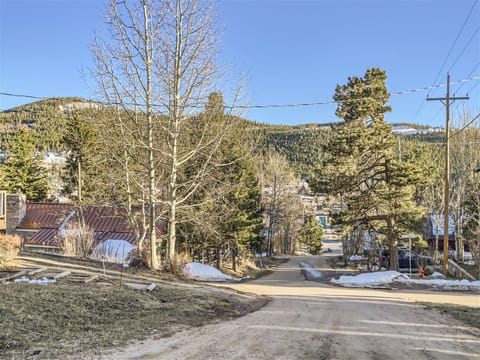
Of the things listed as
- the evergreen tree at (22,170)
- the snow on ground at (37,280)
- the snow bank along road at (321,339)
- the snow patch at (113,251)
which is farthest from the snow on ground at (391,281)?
the evergreen tree at (22,170)

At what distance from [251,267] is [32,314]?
1134 inches

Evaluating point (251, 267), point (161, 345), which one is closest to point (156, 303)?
point (161, 345)

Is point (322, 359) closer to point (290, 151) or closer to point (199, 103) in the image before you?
point (199, 103)

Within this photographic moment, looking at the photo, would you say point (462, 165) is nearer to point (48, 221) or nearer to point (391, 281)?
point (391, 281)

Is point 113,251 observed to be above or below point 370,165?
below

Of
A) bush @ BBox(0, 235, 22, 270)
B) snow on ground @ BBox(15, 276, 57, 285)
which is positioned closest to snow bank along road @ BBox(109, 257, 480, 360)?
snow on ground @ BBox(15, 276, 57, 285)

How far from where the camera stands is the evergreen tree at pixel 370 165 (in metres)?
21.8

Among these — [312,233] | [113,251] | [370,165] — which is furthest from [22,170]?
[312,233]

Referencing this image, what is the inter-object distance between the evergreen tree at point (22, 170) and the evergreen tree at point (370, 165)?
37.5m

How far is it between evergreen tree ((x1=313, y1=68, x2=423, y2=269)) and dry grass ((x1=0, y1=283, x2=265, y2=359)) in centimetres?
1363

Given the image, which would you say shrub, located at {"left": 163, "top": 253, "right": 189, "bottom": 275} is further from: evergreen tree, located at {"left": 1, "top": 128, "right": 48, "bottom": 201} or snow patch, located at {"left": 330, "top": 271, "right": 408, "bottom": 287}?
evergreen tree, located at {"left": 1, "top": 128, "right": 48, "bottom": 201}

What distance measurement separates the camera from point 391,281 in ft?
62.0

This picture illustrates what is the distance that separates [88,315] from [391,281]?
15.5m

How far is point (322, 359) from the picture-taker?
16.4ft
